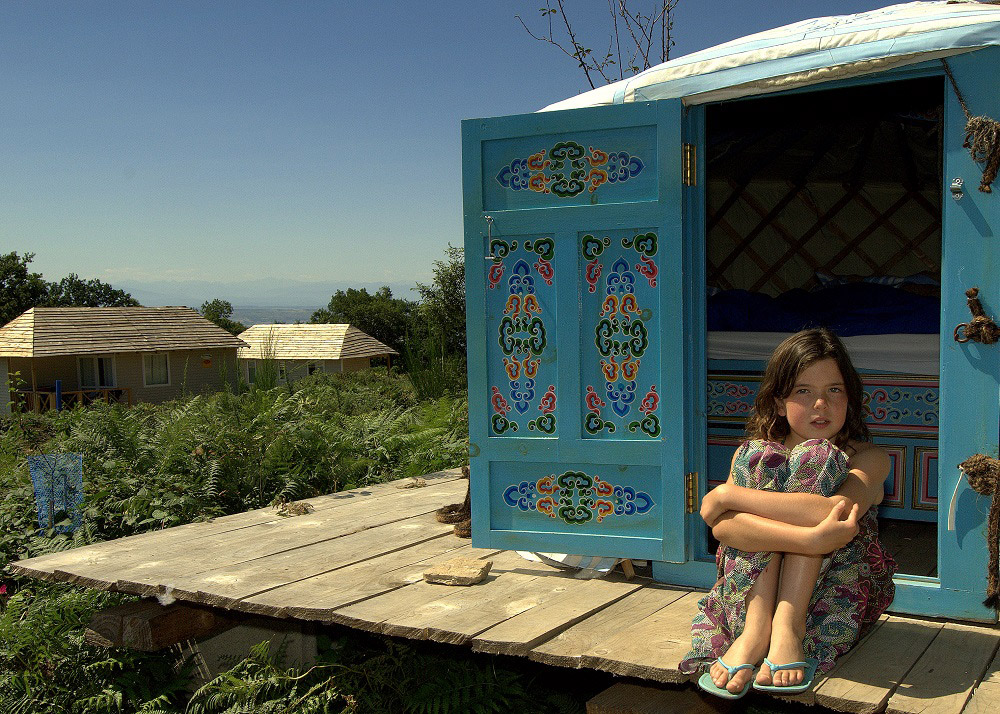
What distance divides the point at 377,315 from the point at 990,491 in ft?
153

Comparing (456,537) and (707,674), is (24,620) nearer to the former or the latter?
(456,537)

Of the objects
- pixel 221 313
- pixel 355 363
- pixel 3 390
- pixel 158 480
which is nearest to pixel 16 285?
pixel 3 390

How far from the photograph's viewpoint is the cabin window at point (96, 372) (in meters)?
26.4

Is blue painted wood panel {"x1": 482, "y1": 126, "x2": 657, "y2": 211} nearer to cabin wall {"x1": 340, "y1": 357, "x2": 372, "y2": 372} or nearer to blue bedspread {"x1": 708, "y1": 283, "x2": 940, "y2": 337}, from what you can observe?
blue bedspread {"x1": 708, "y1": 283, "x2": 940, "y2": 337}

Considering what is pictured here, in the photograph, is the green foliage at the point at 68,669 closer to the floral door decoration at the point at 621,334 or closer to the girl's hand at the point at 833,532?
the floral door decoration at the point at 621,334

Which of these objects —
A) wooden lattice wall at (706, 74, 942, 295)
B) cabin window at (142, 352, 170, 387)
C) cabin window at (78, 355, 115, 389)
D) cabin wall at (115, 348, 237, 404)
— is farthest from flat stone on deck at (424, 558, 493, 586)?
cabin window at (142, 352, 170, 387)

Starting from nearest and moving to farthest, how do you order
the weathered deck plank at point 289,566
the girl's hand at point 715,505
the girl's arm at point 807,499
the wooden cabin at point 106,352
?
the girl's arm at point 807,499 < the girl's hand at point 715,505 < the weathered deck plank at point 289,566 < the wooden cabin at point 106,352

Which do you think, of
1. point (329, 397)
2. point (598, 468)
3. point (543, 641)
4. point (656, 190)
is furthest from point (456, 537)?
point (329, 397)

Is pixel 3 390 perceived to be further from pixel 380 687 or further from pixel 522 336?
pixel 522 336

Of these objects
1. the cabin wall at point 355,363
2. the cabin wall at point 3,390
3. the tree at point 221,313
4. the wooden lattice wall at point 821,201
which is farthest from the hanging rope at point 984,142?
the tree at point 221,313

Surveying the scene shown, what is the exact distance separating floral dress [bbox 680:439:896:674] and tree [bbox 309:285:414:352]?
43.2 m

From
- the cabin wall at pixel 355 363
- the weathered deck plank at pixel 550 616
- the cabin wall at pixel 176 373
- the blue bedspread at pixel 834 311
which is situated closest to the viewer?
the weathered deck plank at pixel 550 616

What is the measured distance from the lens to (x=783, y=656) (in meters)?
2.17

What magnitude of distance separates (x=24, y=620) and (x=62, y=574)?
615mm
